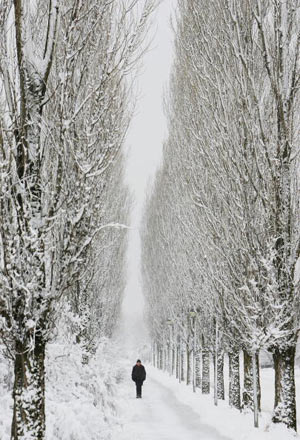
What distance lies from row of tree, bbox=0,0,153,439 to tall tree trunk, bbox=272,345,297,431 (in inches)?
184

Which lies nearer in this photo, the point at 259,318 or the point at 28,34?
the point at 28,34

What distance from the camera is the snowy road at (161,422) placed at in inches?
413

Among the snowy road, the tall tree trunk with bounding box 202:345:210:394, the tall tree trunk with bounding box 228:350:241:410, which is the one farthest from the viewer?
the tall tree trunk with bounding box 202:345:210:394

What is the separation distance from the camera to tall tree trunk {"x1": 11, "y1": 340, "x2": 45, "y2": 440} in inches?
212

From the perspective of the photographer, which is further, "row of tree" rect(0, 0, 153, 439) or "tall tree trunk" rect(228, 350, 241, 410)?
"tall tree trunk" rect(228, 350, 241, 410)

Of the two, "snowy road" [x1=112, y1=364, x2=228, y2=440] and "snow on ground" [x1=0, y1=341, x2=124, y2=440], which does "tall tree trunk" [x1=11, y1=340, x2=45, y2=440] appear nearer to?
"snow on ground" [x1=0, y1=341, x2=124, y2=440]

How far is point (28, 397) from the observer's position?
5.39m

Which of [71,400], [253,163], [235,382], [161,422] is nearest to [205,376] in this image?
[235,382]

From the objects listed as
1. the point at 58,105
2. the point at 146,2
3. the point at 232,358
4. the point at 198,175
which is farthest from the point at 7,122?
the point at 232,358

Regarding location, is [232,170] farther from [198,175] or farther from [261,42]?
[198,175]

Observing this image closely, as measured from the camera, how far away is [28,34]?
228 inches

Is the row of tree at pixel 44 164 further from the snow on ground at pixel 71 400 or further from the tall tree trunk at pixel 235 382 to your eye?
the tall tree trunk at pixel 235 382

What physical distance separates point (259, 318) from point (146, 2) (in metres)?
6.12

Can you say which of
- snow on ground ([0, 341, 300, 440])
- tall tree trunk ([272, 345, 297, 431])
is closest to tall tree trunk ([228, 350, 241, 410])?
snow on ground ([0, 341, 300, 440])
